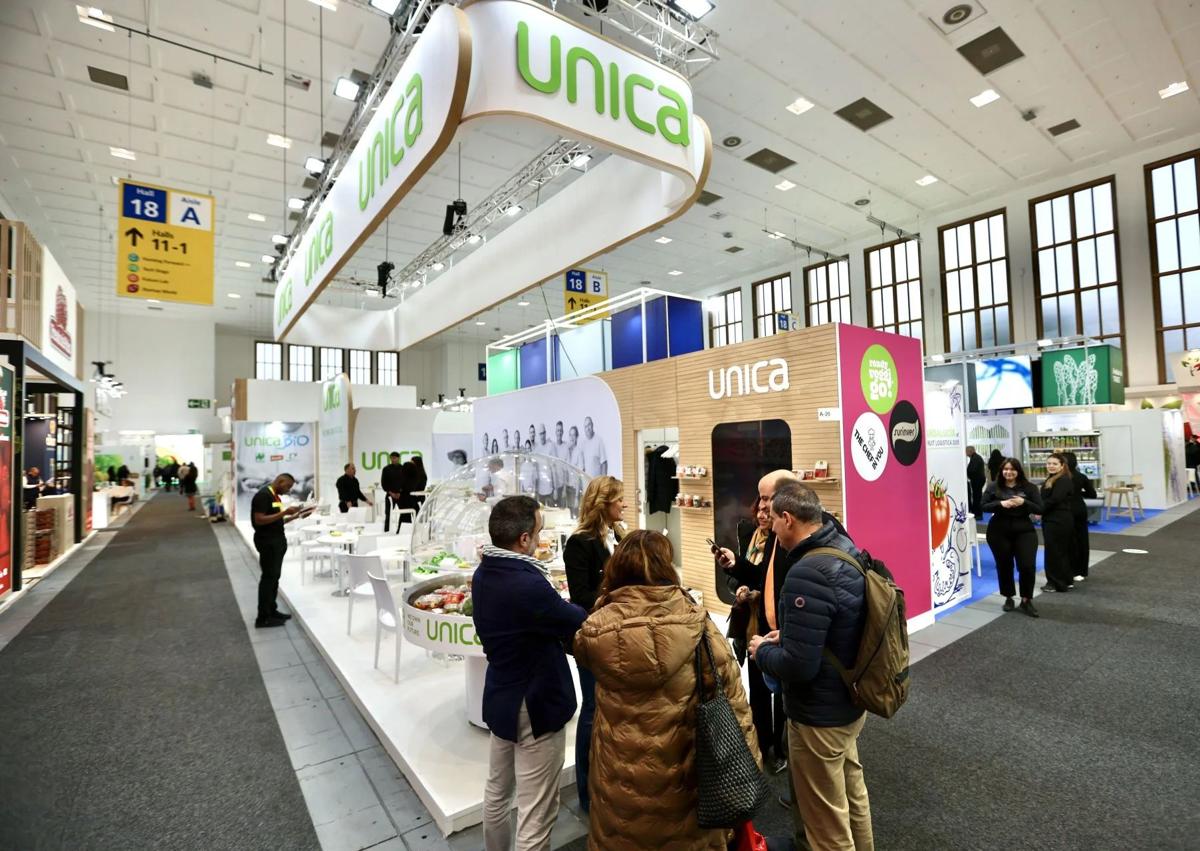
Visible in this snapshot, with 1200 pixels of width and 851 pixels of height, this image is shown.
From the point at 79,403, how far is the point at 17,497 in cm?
468

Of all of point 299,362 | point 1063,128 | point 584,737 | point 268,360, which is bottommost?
point 584,737

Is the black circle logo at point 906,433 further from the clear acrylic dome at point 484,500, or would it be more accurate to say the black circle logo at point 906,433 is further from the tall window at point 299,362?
Result: the tall window at point 299,362

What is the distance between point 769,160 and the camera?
37.6 feet

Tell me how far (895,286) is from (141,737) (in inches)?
732

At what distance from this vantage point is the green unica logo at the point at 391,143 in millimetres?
2932

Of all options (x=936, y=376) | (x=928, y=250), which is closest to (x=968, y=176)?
(x=928, y=250)

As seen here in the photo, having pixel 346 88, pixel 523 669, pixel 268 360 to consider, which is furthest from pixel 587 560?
pixel 268 360

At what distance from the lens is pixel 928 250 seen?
1619cm

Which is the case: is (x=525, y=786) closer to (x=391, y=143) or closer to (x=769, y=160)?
(x=391, y=143)

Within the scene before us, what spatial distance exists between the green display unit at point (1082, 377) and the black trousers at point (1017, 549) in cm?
981

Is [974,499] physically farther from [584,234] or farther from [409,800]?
[409,800]

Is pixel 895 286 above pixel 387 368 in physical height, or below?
above

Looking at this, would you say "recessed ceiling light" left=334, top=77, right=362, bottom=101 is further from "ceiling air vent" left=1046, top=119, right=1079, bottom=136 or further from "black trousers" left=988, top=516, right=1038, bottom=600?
"ceiling air vent" left=1046, top=119, right=1079, bottom=136

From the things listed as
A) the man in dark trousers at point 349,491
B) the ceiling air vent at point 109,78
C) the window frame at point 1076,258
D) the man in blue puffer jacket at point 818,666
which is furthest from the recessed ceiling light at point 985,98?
the ceiling air vent at point 109,78
